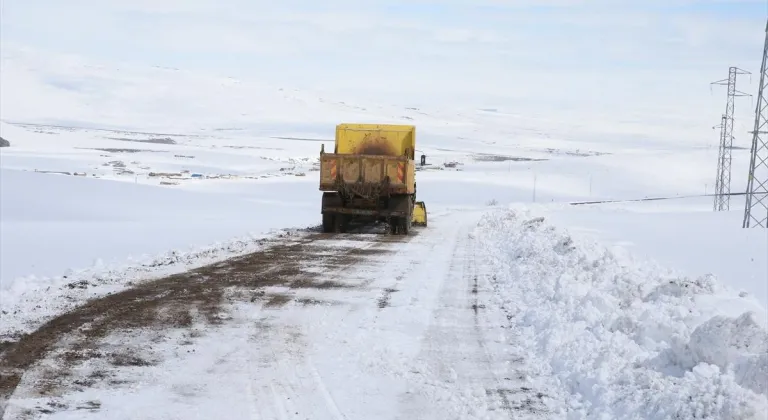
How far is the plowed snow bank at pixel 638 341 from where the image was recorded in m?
5.64

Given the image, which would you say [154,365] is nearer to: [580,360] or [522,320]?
[580,360]

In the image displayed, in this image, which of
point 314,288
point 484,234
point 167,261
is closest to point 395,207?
point 484,234

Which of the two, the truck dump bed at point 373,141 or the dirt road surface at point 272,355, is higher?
the truck dump bed at point 373,141

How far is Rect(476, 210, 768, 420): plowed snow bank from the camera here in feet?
18.5

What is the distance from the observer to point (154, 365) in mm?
6816

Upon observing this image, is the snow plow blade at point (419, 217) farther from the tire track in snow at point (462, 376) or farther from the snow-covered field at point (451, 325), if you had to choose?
the tire track in snow at point (462, 376)

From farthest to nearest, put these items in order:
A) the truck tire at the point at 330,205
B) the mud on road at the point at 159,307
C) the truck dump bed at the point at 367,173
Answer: the truck tire at the point at 330,205, the truck dump bed at the point at 367,173, the mud on road at the point at 159,307

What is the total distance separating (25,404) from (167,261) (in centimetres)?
820

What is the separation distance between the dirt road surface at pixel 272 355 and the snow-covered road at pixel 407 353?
0.02 meters

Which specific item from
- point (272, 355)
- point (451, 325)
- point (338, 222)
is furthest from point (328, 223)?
point (272, 355)

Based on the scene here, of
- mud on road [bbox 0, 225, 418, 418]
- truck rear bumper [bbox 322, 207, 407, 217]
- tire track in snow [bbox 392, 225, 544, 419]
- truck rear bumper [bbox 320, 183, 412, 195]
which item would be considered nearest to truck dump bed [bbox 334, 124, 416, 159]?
truck rear bumper [bbox 320, 183, 412, 195]

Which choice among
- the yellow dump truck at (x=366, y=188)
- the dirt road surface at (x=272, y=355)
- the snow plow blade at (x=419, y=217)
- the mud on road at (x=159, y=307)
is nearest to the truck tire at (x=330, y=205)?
the yellow dump truck at (x=366, y=188)

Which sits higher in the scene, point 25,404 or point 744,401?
point 744,401

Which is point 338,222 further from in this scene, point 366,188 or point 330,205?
point 366,188
